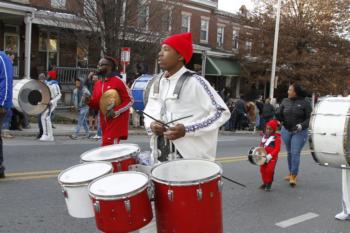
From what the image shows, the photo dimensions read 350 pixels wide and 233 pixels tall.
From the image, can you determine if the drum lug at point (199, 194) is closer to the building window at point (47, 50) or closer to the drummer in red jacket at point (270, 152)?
the drummer in red jacket at point (270, 152)

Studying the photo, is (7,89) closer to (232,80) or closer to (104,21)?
(104,21)

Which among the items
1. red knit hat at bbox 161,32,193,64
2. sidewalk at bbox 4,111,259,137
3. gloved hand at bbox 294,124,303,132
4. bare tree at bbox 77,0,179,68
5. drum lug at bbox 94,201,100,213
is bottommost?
sidewalk at bbox 4,111,259,137

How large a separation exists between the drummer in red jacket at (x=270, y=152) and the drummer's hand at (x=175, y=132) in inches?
179

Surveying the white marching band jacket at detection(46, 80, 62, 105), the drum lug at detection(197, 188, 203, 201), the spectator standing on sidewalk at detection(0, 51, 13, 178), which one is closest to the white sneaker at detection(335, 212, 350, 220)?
the drum lug at detection(197, 188, 203, 201)

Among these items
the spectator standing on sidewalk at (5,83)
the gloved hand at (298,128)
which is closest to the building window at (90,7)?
the spectator standing on sidewalk at (5,83)

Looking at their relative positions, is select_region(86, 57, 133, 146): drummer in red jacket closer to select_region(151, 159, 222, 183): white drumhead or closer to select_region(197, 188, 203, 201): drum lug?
select_region(151, 159, 222, 183): white drumhead

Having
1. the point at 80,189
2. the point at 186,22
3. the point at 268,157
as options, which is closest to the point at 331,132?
the point at 268,157

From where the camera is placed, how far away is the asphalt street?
5402mm

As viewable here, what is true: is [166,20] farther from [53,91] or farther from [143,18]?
[53,91]

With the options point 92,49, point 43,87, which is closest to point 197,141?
point 43,87

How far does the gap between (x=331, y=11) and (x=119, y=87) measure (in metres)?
26.9

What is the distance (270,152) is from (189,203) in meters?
5.10

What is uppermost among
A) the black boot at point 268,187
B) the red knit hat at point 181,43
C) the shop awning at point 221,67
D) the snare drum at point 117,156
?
the shop awning at point 221,67

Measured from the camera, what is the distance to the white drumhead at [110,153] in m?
3.71
